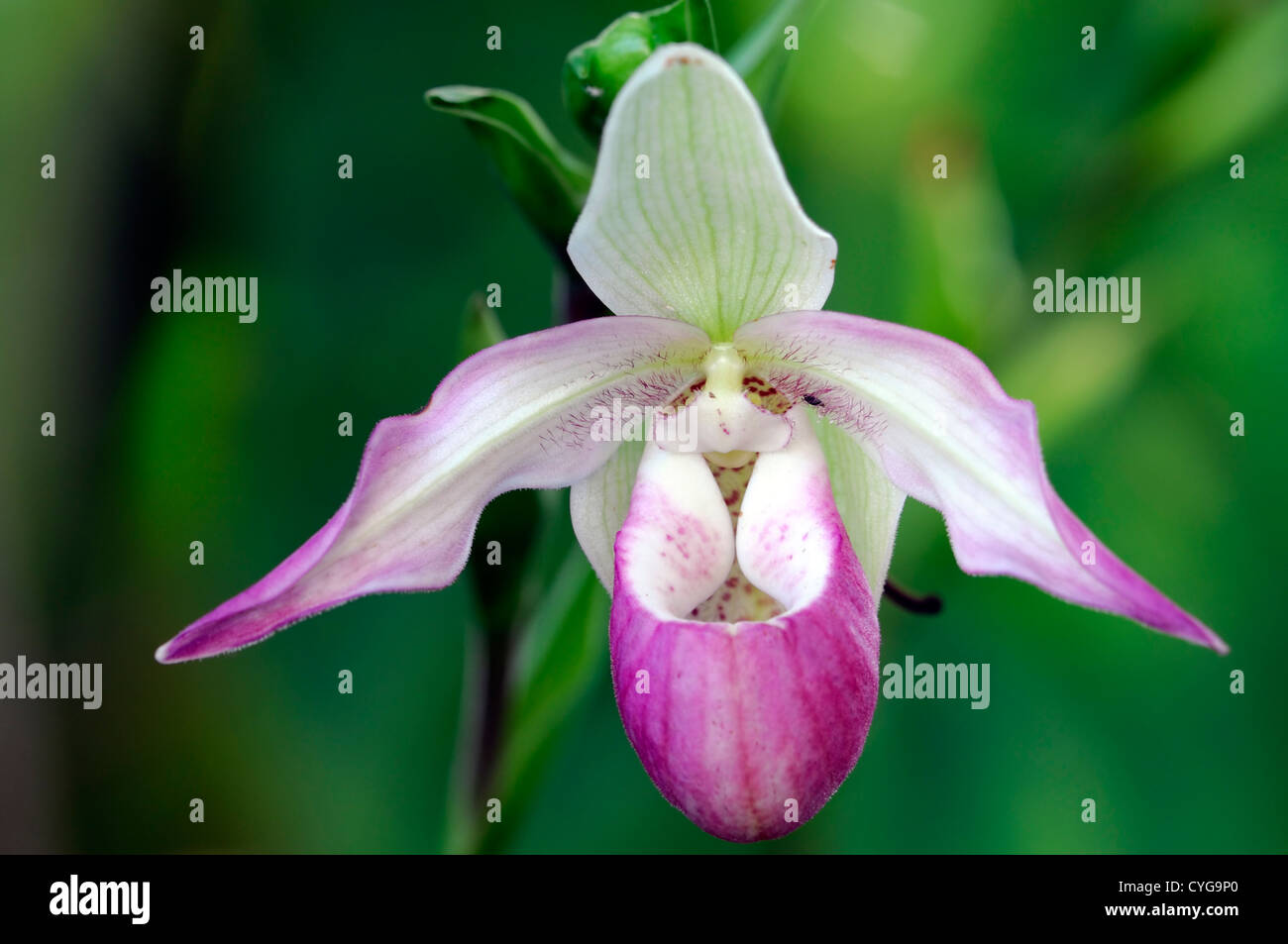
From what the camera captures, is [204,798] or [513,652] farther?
[204,798]

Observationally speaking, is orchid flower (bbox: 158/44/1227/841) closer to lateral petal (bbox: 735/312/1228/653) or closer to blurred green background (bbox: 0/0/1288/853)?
lateral petal (bbox: 735/312/1228/653)

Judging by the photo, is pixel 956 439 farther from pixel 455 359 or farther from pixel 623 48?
pixel 455 359

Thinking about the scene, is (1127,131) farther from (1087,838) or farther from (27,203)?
(27,203)

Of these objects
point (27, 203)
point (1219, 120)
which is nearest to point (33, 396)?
point (27, 203)

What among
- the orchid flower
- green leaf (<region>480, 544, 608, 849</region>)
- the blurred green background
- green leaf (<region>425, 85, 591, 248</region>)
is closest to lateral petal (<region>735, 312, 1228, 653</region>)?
the orchid flower

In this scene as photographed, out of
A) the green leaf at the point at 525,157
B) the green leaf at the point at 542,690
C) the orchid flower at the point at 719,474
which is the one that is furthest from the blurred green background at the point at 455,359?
the green leaf at the point at 525,157

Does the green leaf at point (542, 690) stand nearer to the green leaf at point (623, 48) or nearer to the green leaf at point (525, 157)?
the green leaf at point (525, 157)

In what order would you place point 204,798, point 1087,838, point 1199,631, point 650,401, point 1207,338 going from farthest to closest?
point 1207,338 → point 204,798 → point 1087,838 → point 650,401 → point 1199,631
